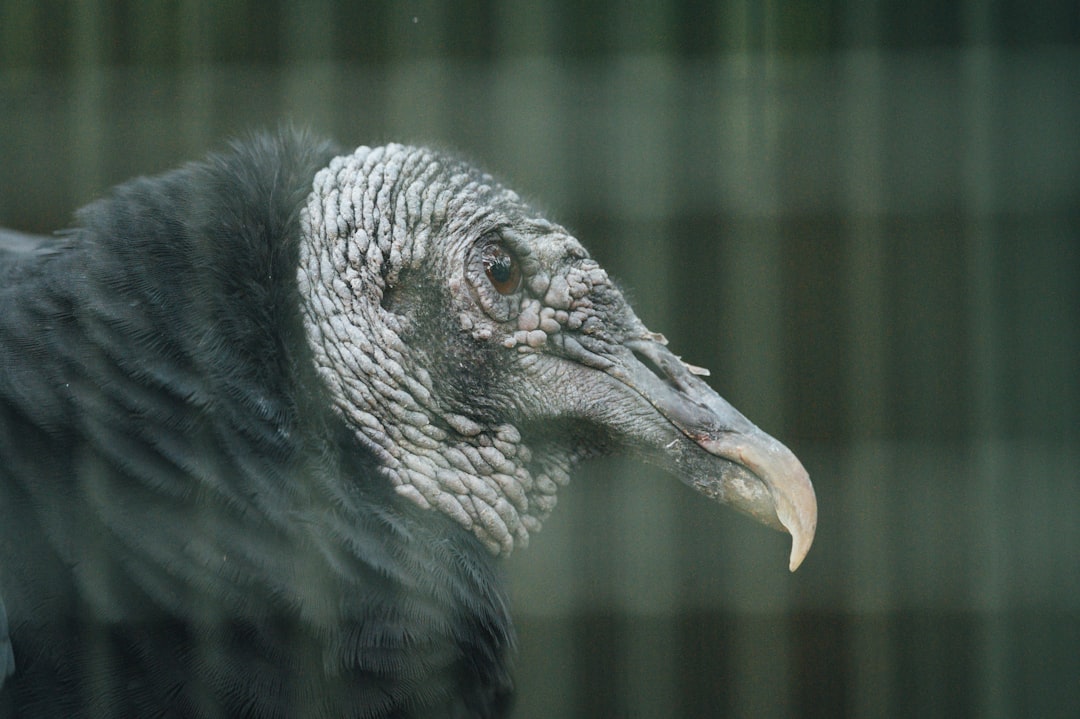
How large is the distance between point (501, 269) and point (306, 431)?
0.53 metres

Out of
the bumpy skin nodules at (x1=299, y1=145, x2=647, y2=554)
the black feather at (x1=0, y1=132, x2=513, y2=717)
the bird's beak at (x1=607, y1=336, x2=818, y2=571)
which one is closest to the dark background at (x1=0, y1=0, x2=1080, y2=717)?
the bumpy skin nodules at (x1=299, y1=145, x2=647, y2=554)

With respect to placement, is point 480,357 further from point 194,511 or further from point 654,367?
point 194,511

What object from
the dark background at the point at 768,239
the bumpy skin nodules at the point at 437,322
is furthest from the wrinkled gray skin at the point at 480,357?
the dark background at the point at 768,239

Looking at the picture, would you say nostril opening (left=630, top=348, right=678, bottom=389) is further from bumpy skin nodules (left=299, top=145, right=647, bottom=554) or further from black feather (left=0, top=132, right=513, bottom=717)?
black feather (left=0, top=132, right=513, bottom=717)

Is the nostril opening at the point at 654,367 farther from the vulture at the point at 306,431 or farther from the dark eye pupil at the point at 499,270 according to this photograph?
the dark eye pupil at the point at 499,270

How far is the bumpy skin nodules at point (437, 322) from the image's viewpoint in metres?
1.90

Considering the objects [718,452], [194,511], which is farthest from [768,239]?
[194,511]

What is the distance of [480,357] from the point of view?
6.38ft

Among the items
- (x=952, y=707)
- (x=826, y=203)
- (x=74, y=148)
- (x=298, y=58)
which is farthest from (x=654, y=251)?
(x=952, y=707)

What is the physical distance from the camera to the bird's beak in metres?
1.79

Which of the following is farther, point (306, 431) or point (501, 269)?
point (501, 269)

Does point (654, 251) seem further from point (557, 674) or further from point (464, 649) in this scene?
point (557, 674)

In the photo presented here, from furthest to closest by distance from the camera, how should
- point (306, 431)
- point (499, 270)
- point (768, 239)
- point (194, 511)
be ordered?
point (768, 239) → point (499, 270) → point (306, 431) → point (194, 511)

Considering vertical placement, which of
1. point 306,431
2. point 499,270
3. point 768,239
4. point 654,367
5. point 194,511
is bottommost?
point 194,511
